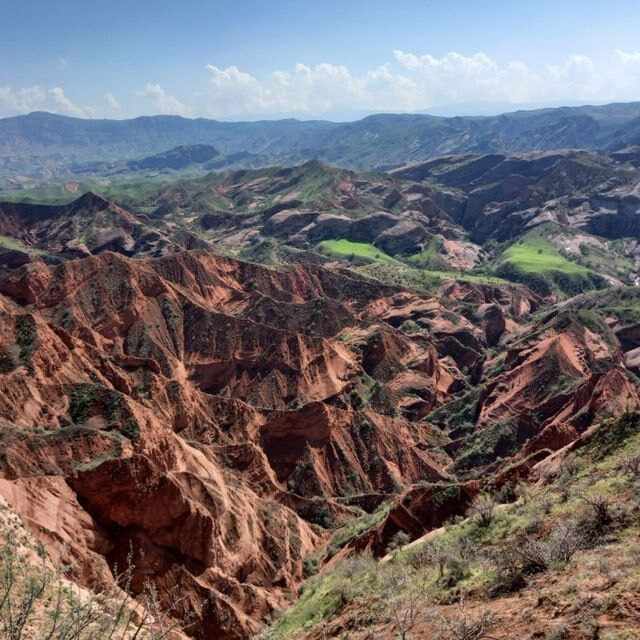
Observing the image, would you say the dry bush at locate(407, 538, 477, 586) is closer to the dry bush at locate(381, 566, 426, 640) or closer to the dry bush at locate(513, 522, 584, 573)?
the dry bush at locate(381, 566, 426, 640)

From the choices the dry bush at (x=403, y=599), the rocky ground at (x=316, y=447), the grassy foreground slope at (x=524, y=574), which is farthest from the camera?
the rocky ground at (x=316, y=447)

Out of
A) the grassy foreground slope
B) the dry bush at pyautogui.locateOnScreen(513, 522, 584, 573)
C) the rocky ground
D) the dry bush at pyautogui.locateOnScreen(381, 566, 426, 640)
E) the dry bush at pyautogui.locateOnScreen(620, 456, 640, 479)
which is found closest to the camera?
→ the grassy foreground slope

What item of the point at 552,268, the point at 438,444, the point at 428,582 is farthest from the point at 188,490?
the point at 552,268

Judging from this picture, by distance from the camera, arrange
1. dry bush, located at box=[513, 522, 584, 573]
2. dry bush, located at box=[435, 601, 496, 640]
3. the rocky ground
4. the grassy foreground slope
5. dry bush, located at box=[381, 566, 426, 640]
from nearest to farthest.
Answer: the grassy foreground slope < dry bush, located at box=[435, 601, 496, 640] < dry bush, located at box=[381, 566, 426, 640] < dry bush, located at box=[513, 522, 584, 573] < the rocky ground

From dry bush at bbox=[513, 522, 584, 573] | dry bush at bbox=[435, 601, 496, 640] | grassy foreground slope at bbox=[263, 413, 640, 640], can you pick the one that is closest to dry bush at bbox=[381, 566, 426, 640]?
grassy foreground slope at bbox=[263, 413, 640, 640]

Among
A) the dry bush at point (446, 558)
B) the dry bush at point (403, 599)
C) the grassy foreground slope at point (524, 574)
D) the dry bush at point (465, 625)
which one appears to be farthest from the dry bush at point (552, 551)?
the dry bush at point (403, 599)

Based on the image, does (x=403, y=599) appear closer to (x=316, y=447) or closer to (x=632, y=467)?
(x=632, y=467)

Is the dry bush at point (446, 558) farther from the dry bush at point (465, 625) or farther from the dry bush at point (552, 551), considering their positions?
the dry bush at point (465, 625)

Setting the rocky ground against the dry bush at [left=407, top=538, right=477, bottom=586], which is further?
the rocky ground

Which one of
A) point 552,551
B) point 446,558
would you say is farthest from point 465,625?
point 446,558

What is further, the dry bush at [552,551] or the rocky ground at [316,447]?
the rocky ground at [316,447]

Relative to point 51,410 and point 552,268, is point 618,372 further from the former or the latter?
point 552,268
